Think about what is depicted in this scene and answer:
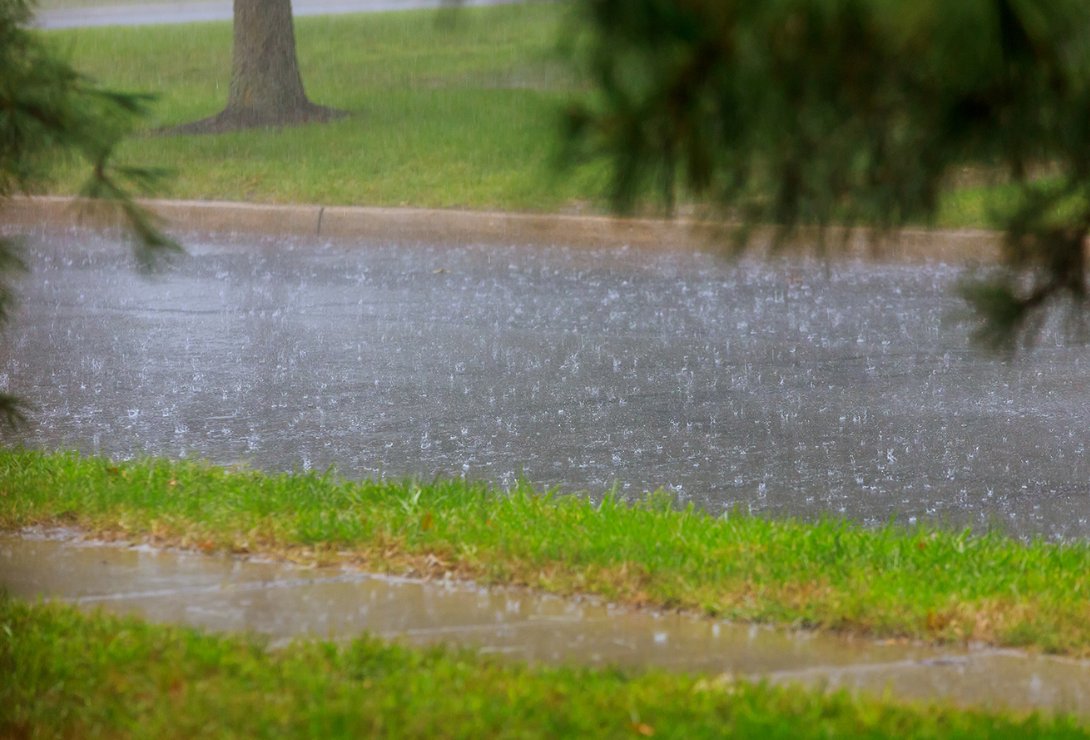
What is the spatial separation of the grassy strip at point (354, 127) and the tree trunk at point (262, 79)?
1.33 ft

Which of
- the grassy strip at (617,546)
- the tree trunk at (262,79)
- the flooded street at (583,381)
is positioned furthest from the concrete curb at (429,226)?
the grassy strip at (617,546)

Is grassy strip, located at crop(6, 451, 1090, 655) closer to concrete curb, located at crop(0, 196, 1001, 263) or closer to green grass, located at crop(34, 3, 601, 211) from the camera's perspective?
green grass, located at crop(34, 3, 601, 211)

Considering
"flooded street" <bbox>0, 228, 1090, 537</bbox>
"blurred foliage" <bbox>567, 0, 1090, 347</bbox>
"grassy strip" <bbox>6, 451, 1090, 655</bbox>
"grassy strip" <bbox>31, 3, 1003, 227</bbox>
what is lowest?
"grassy strip" <bbox>6, 451, 1090, 655</bbox>

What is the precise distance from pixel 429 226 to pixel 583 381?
208 inches

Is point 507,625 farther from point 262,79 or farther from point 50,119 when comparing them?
point 262,79

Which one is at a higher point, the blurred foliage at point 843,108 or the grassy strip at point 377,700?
the blurred foliage at point 843,108

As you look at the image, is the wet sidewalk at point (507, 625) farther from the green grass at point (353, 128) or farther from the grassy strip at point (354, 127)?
the green grass at point (353, 128)

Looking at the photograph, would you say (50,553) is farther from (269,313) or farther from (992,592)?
(269,313)

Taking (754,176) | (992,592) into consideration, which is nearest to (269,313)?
(992,592)

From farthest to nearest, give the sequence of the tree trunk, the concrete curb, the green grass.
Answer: the tree trunk, the green grass, the concrete curb

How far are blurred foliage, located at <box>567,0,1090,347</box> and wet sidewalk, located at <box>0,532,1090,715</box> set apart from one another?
125cm

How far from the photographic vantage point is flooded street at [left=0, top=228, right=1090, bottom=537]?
6.81 metres

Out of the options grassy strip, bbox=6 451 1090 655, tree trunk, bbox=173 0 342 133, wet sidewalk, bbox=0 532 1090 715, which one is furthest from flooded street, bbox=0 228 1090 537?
tree trunk, bbox=173 0 342 133

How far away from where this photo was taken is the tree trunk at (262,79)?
1666 centimetres
